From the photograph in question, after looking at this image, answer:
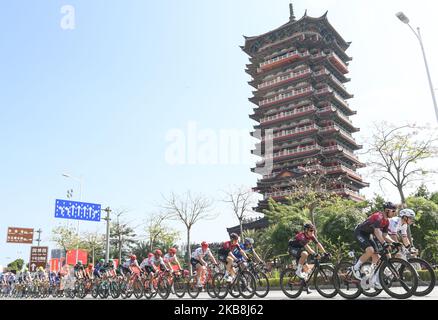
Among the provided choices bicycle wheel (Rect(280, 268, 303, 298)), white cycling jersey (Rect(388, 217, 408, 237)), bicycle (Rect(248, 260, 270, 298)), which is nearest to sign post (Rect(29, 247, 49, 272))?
bicycle (Rect(248, 260, 270, 298))

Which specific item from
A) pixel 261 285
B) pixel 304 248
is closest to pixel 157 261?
pixel 261 285

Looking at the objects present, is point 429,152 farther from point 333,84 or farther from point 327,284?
point 333,84

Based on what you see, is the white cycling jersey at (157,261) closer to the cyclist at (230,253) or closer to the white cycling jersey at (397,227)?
the cyclist at (230,253)

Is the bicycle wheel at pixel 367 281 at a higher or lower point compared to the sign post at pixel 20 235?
lower

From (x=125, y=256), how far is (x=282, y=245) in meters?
34.8

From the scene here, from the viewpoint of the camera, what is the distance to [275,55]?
6781 cm

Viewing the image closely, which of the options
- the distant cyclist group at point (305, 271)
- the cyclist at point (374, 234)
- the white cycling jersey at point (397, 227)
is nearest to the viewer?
the distant cyclist group at point (305, 271)

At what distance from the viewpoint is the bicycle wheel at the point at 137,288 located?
14144 millimetres

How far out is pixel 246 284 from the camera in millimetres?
10477

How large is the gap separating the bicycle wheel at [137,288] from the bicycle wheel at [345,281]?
26.9 ft

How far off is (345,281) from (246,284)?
2.95 metres

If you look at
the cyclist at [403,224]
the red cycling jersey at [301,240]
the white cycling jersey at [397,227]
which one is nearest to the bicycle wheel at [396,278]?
the cyclist at [403,224]
